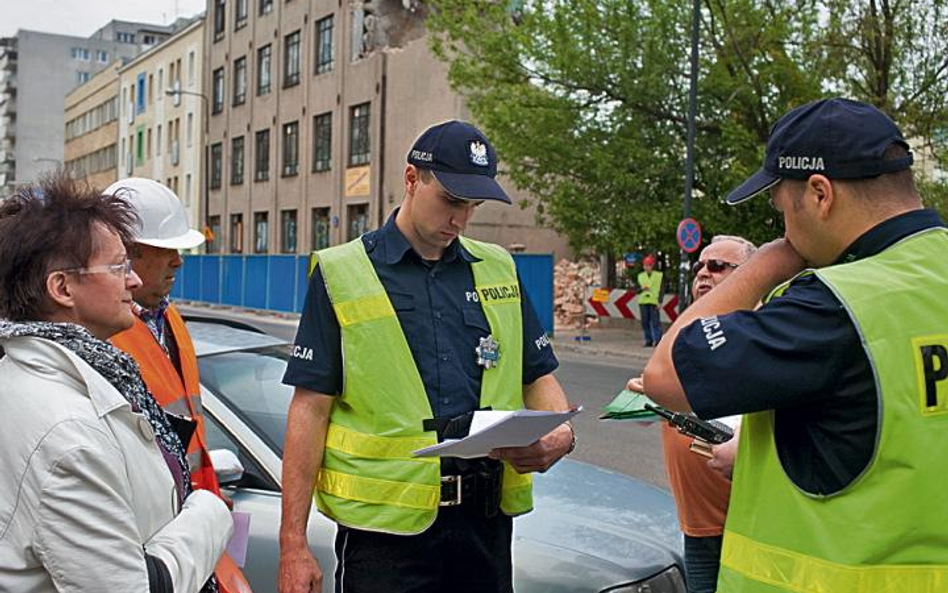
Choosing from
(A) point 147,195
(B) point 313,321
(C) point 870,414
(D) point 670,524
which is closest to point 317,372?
(B) point 313,321

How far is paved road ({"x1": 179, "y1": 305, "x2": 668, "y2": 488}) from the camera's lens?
27.8 ft

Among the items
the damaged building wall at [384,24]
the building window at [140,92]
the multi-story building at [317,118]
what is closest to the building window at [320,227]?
the multi-story building at [317,118]

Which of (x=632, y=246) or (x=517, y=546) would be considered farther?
(x=632, y=246)

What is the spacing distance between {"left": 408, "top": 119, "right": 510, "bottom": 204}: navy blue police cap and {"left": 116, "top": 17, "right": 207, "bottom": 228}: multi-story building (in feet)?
143

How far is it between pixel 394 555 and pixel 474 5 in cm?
1892

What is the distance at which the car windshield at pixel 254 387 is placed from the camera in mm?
3896

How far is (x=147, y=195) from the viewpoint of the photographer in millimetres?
3250

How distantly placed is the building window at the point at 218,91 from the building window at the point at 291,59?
664cm

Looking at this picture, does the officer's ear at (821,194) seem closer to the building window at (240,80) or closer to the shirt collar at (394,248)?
the shirt collar at (394,248)

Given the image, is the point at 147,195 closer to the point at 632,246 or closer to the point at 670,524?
the point at 670,524

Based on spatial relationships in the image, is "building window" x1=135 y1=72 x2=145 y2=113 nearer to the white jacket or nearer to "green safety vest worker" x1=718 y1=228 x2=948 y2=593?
the white jacket

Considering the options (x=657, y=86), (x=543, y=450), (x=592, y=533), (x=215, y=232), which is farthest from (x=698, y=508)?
(x=215, y=232)

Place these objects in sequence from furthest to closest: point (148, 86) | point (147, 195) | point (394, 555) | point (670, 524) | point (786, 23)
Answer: point (148, 86) < point (786, 23) < point (670, 524) < point (147, 195) < point (394, 555)

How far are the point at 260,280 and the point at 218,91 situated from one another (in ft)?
60.3
